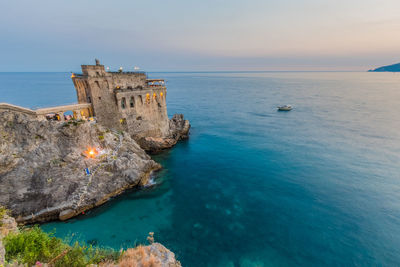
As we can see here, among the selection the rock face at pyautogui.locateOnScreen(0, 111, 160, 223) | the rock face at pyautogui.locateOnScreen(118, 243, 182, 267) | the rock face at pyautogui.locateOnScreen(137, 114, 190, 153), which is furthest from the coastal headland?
the rock face at pyautogui.locateOnScreen(118, 243, 182, 267)

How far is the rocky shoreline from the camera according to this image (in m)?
20.3

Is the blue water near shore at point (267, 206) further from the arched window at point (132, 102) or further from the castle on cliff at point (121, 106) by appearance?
the arched window at point (132, 102)

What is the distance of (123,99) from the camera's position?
109 feet

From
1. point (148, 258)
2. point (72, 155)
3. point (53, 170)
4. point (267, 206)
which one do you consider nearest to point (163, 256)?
point (148, 258)

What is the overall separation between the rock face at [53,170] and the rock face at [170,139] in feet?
36.0

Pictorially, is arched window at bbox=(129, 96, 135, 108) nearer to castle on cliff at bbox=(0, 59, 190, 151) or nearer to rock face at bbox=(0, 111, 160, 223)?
castle on cliff at bbox=(0, 59, 190, 151)

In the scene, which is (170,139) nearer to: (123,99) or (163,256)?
(123,99)

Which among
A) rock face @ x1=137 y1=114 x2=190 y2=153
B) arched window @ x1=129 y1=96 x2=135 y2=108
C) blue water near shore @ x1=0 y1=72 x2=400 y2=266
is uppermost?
arched window @ x1=129 y1=96 x2=135 y2=108

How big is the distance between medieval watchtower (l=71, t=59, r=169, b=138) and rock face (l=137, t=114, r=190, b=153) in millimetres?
1529

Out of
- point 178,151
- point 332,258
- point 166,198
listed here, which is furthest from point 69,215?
point 332,258

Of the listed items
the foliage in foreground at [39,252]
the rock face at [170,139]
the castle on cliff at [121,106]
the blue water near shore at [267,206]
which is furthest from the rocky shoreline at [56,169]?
the foliage in foreground at [39,252]

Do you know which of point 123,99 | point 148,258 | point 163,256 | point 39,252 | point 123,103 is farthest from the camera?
point 123,103

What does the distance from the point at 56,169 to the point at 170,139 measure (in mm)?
21970

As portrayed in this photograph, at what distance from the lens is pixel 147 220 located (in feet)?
69.9
